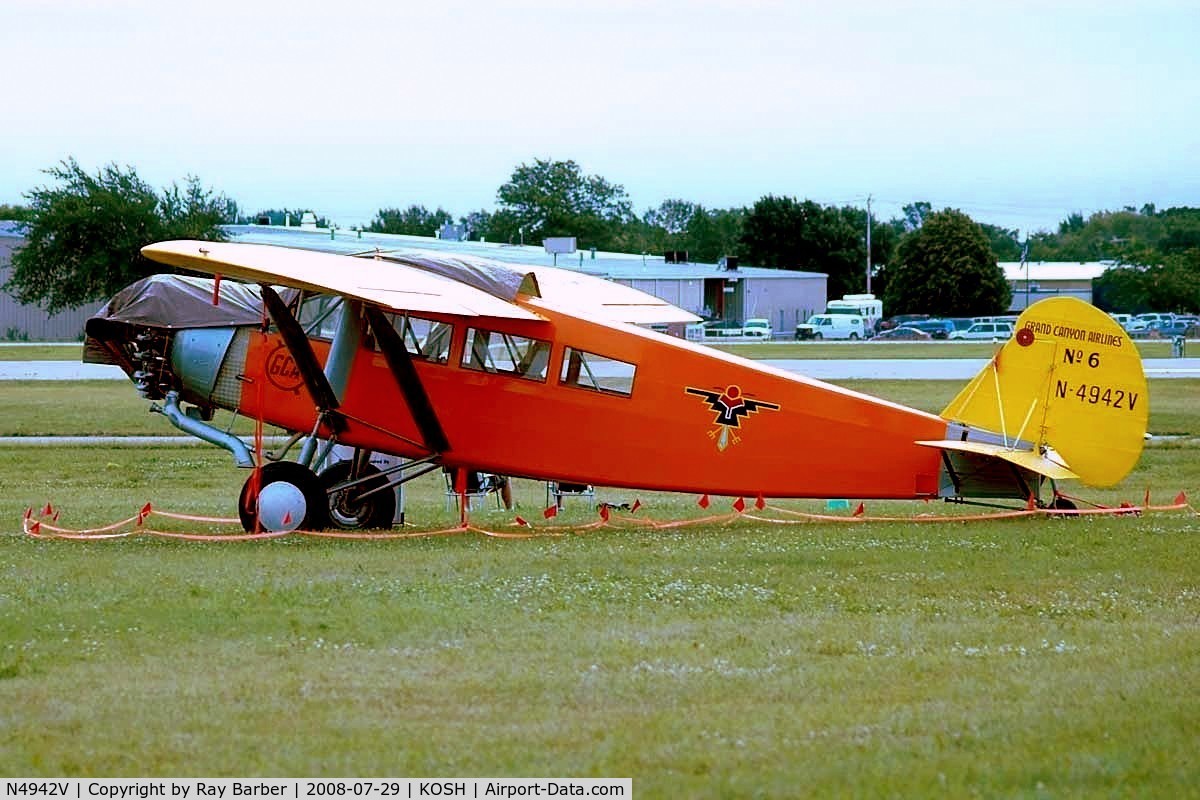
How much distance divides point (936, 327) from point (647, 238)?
235ft

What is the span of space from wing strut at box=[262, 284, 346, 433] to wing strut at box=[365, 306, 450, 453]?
640 millimetres

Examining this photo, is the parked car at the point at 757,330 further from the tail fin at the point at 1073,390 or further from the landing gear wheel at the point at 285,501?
the landing gear wheel at the point at 285,501

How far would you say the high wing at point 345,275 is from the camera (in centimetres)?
1389

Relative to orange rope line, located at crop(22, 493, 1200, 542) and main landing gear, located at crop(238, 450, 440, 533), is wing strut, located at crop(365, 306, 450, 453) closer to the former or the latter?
main landing gear, located at crop(238, 450, 440, 533)

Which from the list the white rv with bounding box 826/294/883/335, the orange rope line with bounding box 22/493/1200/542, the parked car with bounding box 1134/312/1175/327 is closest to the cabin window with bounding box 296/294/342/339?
the orange rope line with bounding box 22/493/1200/542

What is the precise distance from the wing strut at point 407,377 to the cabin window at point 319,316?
0.55 meters

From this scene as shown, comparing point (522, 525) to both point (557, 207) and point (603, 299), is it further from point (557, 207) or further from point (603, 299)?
point (557, 207)

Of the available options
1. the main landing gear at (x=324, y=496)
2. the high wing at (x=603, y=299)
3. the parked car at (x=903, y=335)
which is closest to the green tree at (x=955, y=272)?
the parked car at (x=903, y=335)

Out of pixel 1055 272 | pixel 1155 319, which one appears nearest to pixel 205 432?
pixel 1155 319

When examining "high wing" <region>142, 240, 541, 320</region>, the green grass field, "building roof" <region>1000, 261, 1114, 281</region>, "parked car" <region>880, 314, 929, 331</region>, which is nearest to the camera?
the green grass field

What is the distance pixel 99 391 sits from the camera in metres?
43.8

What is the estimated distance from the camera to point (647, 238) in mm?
162375

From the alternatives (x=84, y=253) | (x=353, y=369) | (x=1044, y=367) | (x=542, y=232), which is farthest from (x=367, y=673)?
(x=542, y=232)

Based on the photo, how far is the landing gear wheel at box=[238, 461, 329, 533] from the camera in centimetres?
1523
